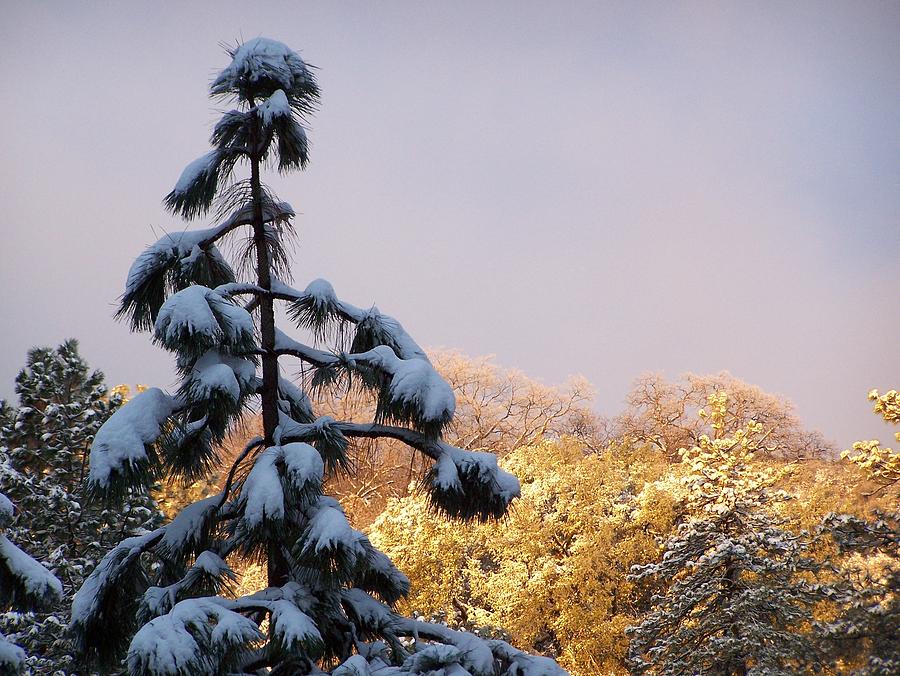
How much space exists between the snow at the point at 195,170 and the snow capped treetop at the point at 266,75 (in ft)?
1.37

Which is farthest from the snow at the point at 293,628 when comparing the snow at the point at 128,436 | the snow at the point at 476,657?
the snow at the point at 128,436

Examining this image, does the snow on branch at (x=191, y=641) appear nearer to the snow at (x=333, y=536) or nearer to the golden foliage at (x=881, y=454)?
the snow at (x=333, y=536)

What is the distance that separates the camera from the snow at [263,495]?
4152mm

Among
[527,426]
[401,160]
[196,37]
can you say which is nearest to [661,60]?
[401,160]

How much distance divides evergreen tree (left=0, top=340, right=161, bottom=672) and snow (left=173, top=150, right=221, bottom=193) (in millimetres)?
7736

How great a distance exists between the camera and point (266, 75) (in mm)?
5086

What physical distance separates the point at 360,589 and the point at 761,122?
77.2 m

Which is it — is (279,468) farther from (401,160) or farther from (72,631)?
(401,160)

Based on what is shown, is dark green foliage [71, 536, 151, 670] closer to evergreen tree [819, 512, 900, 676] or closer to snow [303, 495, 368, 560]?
snow [303, 495, 368, 560]

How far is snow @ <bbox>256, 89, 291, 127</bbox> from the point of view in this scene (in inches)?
195

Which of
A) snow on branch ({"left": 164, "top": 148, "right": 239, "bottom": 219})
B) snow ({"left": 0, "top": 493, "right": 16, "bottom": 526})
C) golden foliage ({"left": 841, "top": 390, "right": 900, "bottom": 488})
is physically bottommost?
snow ({"left": 0, "top": 493, "right": 16, "bottom": 526})

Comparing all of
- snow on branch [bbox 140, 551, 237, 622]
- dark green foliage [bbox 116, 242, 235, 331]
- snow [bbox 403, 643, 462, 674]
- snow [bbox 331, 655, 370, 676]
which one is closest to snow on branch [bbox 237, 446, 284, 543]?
snow on branch [bbox 140, 551, 237, 622]

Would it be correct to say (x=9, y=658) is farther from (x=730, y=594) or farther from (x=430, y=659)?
(x=730, y=594)

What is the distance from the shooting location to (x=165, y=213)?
5.28 meters
